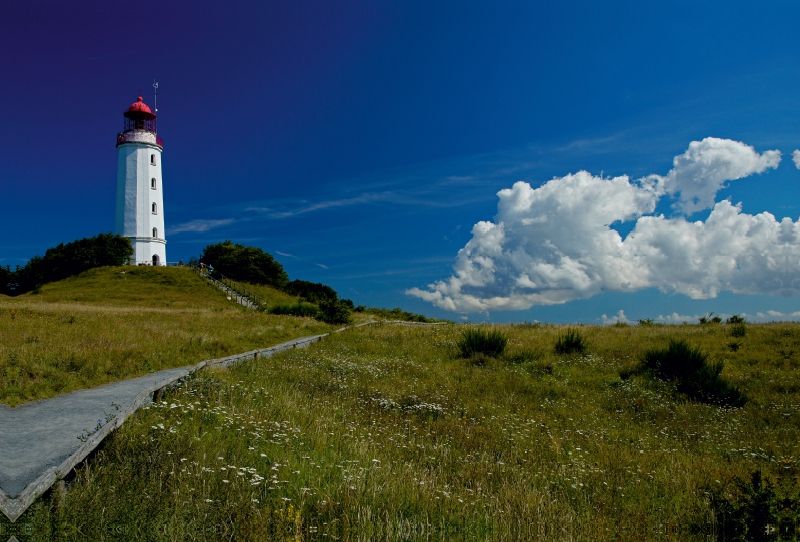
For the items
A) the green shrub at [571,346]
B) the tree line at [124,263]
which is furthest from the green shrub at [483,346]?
the tree line at [124,263]

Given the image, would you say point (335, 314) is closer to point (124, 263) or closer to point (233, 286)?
point (233, 286)

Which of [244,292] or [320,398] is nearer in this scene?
[320,398]

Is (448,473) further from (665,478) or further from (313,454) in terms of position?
(665,478)

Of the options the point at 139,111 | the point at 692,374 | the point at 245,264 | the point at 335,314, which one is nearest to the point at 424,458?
the point at 692,374

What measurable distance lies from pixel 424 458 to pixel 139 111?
247 feet

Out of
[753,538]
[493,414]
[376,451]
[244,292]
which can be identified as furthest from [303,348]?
[244,292]

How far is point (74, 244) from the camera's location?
6350 cm

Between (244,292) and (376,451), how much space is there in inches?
2046

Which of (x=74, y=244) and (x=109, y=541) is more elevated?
(x=74, y=244)

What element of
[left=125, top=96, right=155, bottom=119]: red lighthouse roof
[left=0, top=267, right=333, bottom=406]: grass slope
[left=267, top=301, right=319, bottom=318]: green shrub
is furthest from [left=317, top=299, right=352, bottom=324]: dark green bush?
[left=125, top=96, right=155, bottom=119]: red lighthouse roof

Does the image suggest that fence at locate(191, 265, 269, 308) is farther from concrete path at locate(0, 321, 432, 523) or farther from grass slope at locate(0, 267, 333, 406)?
concrete path at locate(0, 321, 432, 523)

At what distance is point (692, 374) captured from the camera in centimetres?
1483

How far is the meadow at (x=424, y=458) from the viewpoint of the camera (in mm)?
4535

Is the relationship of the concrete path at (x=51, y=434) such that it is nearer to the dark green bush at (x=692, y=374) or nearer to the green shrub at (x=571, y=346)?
the dark green bush at (x=692, y=374)
